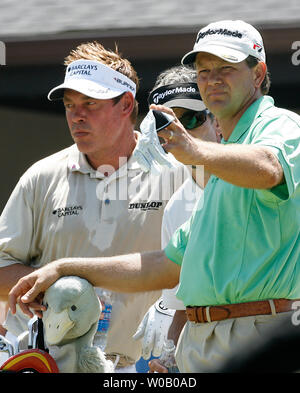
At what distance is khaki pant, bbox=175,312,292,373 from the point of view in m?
3.41

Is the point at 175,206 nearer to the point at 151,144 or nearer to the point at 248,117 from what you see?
the point at 248,117

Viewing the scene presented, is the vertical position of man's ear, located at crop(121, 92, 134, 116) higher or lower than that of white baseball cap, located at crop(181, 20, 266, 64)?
lower

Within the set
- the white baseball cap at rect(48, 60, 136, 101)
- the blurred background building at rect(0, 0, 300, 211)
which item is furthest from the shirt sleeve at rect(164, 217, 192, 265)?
the blurred background building at rect(0, 0, 300, 211)

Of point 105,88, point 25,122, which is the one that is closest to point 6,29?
point 25,122

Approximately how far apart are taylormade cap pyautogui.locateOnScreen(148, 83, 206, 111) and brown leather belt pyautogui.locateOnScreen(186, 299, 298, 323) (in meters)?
1.31

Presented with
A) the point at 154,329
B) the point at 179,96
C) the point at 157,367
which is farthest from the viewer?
the point at 179,96

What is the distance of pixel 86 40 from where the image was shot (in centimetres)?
690

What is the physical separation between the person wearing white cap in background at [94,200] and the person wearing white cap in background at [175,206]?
19 cm

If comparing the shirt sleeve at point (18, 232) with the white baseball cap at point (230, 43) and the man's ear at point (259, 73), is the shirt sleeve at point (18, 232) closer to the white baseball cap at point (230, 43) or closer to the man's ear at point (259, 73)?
the white baseball cap at point (230, 43)

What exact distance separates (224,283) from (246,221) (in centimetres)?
→ 23

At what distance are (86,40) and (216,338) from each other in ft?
12.6

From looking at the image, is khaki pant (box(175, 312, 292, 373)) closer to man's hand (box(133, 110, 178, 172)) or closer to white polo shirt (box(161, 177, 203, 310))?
man's hand (box(133, 110, 178, 172))

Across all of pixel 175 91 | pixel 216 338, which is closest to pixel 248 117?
pixel 216 338

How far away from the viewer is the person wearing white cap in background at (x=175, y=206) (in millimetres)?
4309
